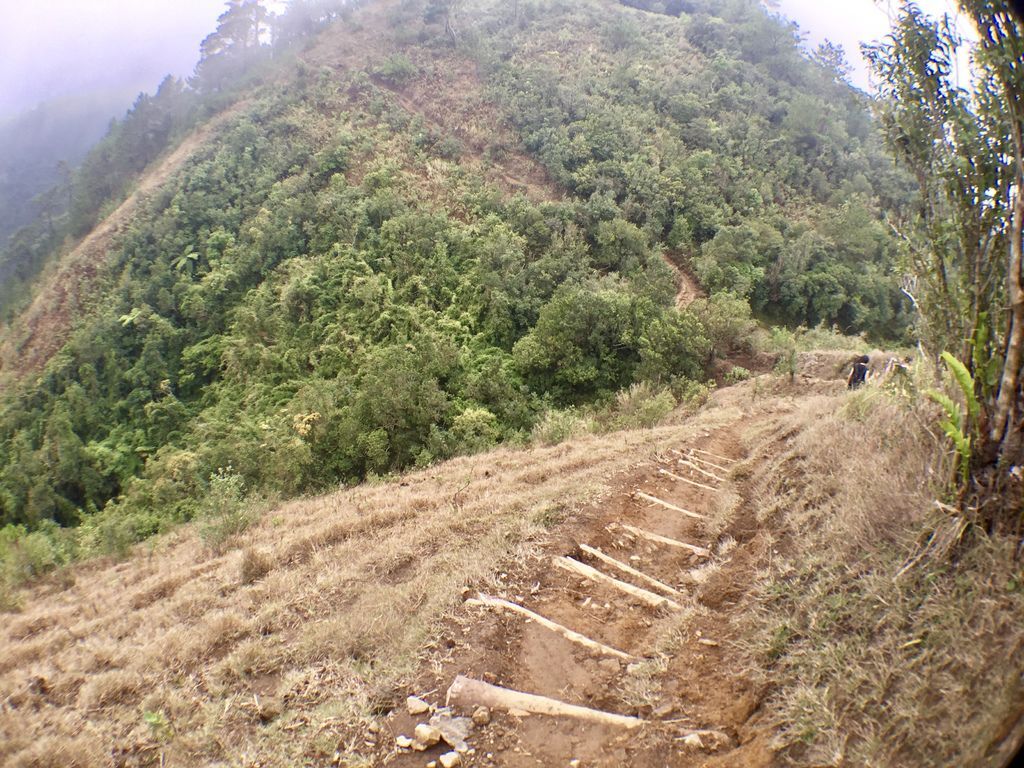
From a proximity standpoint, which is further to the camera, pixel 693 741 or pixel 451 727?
pixel 451 727

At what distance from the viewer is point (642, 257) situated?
25.7m

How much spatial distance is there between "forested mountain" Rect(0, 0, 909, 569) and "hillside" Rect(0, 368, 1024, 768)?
474cm

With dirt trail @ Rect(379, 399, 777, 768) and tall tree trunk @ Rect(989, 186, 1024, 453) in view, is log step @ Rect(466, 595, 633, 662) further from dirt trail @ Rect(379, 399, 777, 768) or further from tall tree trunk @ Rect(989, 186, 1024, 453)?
tall tree trunk @ Rect(989, 186, 1024, 453)

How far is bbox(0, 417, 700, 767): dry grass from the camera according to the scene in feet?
11.0

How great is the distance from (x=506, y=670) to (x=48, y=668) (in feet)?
13.0

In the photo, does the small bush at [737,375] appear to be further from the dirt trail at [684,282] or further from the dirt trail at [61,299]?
the dirt trail at [61,299]

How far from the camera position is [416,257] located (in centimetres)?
2467

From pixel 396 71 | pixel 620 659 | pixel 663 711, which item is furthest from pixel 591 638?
pixel 396 71

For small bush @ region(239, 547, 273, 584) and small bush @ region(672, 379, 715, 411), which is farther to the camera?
small bush @ region(672, 379, 715, 411)

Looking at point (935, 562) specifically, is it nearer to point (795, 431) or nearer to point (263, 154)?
point (795, 431)

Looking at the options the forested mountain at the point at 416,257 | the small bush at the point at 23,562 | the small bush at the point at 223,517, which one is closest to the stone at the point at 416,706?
the small bush at the point at 223,517

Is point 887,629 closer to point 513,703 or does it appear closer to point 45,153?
point 513,703

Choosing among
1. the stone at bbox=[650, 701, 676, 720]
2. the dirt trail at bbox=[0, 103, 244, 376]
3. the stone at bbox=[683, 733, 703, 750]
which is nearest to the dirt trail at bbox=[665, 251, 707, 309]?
the stone at bbox=[650, 701, 676, 720]

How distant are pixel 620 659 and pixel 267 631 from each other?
112 inches
